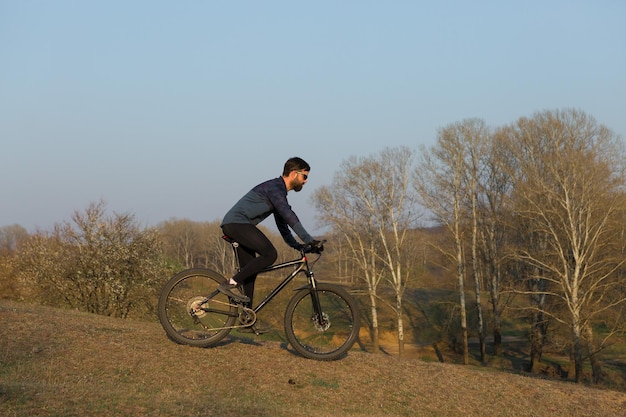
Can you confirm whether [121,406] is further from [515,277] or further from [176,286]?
[515,277]

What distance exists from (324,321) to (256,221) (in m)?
1.97

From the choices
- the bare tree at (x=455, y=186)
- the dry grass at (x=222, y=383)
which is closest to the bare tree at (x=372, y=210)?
the bare tree at (x=455, y=186)

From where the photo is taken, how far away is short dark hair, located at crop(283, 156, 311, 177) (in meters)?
9.27

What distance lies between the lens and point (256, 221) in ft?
30.2

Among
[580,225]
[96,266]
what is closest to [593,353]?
[580,225]

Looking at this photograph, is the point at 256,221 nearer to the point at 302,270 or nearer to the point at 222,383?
the point at 302,270

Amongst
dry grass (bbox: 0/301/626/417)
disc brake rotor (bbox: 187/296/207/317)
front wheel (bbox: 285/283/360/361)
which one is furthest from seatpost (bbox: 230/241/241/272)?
dry grass (bbox: 0/301/626/417)

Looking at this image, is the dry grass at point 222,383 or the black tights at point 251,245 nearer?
the dry grass at point 222,383

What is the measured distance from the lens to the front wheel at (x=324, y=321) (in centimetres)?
929

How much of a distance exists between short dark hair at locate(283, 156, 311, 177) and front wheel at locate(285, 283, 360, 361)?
188 cm

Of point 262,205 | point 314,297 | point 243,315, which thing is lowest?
point 243,315

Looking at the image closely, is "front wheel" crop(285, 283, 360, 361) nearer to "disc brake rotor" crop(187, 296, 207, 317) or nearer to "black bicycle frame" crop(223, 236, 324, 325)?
"black bicycle frame" crop(223, 236, 324, 325)

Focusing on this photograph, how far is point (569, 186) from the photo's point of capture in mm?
33969

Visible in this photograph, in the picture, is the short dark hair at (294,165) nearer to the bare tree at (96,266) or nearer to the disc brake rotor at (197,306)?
the disc brake rotor at (197,306)
